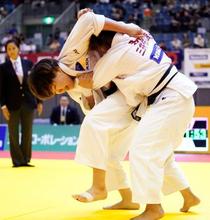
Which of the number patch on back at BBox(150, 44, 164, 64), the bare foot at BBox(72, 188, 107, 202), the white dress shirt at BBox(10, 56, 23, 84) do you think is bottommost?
the bare foot at BBox(72, 188, 107, 202)

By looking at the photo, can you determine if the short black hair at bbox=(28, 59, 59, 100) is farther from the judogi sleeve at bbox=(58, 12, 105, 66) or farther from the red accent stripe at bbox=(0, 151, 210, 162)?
the red accent stripe at bbox=(0, 151, 210, 162)

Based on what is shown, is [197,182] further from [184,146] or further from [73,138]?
[73,138]

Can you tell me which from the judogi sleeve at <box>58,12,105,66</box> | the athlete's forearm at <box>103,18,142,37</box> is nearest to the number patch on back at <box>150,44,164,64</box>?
the athlete's forearm at <box>103,18,142,37</box>

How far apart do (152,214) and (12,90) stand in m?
4.48

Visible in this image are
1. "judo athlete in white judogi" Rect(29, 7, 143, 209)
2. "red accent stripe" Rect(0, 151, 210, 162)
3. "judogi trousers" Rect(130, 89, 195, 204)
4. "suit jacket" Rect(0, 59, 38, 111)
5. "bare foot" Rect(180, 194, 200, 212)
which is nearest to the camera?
"judogi trousers" Rect(130, 89, 195, 204)

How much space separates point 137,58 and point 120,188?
3.06ft

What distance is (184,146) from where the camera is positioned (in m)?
9.12

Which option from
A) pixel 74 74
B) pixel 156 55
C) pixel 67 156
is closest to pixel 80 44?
pixel 74 74

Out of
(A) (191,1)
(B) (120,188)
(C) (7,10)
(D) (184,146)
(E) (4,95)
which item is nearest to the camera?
(B) (120,188)

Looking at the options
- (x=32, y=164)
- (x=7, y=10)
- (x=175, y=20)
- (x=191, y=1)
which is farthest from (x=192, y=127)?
(x=7, y=10)

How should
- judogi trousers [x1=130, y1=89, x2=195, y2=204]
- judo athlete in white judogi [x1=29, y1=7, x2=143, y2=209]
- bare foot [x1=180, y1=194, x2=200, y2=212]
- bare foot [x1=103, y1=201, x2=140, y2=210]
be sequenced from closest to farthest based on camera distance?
judogi trousers [x1=130, y1=89, x2=195, y2=204] < judo athlete in white judogi [x1=29, y1=7, x2=143, y2=209] < bare foot [x1=180, y1=194, x2=200, y2=212] < bare foot [x1=103, y1=201, x2=140, y2=210]

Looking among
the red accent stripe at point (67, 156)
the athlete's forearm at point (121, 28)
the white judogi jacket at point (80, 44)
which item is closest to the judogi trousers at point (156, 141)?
the athlete's forearm at point (121, 28)

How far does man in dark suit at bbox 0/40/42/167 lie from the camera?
7273mm

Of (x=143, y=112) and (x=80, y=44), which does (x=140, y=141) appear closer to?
(x=143, y=112)
